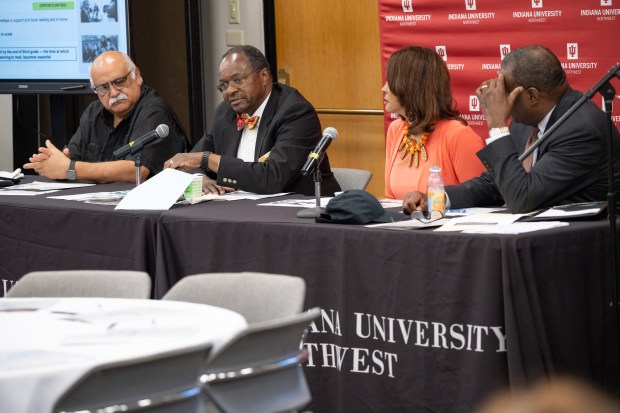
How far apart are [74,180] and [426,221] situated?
2.50m

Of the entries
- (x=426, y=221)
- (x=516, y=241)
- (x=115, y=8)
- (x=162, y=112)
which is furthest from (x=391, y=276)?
(x=115, y=8)

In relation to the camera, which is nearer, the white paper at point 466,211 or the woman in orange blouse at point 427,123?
the white paper at point 466,211

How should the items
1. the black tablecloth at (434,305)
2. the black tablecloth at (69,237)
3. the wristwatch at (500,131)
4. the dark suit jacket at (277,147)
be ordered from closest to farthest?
the black tablecloth at (434,305), the wristwatch at (500,131), the black tablecloth at (69,237), the dark suit jacket at (277,147)

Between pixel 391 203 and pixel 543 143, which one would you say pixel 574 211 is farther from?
pixel 391 203

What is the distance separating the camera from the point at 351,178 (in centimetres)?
508

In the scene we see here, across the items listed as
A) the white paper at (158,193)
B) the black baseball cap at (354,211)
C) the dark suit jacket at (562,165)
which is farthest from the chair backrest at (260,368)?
the white paper at (158,193)

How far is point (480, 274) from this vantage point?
10.9ft

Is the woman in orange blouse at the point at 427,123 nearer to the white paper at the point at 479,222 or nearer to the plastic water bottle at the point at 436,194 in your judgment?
the plastic water bottle at the point at 436,194

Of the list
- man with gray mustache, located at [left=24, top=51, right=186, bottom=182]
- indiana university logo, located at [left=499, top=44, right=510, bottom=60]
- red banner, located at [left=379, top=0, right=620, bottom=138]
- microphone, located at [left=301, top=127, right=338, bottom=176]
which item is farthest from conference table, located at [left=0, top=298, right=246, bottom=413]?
indiana university logo, located at [left=499, top=44, right=510, bottom=60]

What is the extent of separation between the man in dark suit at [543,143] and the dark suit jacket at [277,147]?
950 millimetres

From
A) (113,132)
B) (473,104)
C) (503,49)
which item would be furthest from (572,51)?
(113,132)

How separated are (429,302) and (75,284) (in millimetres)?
1103

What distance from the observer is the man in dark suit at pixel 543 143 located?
3.75 meters

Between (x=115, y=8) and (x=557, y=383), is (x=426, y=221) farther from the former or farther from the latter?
(x=115, y=8)
